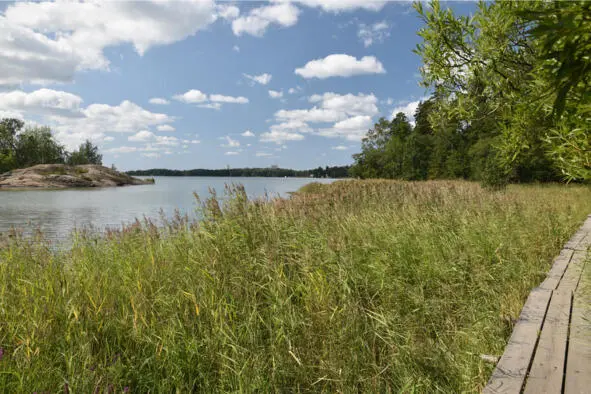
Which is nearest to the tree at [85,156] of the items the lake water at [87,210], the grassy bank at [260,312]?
the lake water at [87,210]

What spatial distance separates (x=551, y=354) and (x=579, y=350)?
23 centimetres

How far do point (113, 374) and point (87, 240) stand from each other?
4251 millimetres

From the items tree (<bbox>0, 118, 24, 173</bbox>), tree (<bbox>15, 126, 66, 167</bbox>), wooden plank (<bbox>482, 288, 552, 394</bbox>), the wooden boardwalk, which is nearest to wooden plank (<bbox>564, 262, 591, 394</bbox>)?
the wooden boardwalk

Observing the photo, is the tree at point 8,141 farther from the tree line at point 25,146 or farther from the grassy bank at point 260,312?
the grassy bank at point 260,312

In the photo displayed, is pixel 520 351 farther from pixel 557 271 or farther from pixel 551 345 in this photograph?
pixel 557 271

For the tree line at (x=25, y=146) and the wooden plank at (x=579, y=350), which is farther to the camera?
the tree line at (x=25, y=146)

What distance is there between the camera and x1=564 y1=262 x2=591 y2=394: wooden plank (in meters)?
2.21

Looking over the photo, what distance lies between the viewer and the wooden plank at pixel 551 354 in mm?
2213

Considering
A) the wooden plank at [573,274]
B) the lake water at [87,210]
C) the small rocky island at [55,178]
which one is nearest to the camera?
the wooden plank at [573,274]

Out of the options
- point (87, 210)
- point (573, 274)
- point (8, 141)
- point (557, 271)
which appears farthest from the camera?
point (8, 141)

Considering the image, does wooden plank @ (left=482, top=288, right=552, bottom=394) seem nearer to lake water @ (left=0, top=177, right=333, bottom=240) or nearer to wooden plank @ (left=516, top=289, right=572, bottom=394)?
wooden plank @ (left=516, top=289, right=572, bottom=394)

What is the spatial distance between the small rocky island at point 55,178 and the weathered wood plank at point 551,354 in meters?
62.6

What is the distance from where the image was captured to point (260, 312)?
146 inches

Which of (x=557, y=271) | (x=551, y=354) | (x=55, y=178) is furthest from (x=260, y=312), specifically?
(x=55, y=178)
